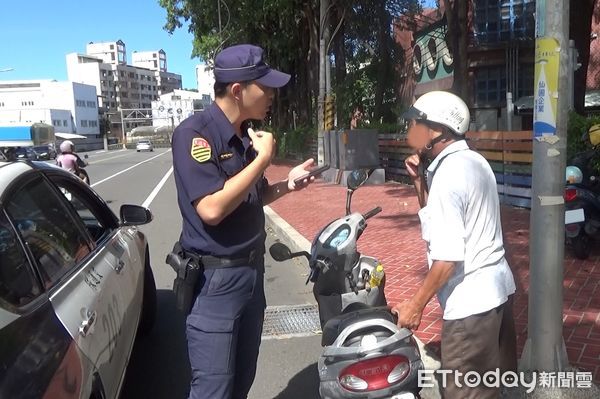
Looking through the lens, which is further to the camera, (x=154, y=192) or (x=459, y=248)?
(x=154, y=192)

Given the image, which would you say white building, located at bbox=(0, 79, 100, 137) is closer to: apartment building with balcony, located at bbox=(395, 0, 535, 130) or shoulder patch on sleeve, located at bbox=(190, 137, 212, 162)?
apartment building with balcony, located at bbox=(395, 0, 535, 130)

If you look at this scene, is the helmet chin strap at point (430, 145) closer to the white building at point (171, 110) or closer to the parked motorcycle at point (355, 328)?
the parked motorcycle at point (355, 328)

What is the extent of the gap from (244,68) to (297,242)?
5400 mm

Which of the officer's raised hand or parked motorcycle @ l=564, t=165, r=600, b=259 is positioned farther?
parked motorcycle @ l=564, t=165, r=600, b=259

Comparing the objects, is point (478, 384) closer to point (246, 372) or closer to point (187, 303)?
point (246, 372)

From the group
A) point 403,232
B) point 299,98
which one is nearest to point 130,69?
point 299,98

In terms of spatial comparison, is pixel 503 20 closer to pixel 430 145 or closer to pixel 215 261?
pixel 430 145

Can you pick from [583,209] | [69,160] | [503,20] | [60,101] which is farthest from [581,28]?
[60,101]

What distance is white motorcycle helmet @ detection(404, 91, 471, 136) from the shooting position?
2.33 meters

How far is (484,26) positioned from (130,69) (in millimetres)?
118569

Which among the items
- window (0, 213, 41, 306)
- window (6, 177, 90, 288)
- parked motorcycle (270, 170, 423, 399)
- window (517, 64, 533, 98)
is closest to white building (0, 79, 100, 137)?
window (517, 64, 533, 98)

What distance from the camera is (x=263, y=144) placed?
2203 mm

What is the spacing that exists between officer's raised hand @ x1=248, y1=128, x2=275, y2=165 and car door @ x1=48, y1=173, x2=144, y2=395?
3.75 feet

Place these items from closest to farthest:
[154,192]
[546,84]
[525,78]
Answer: [546,84] → [154,192] → [525,78]
